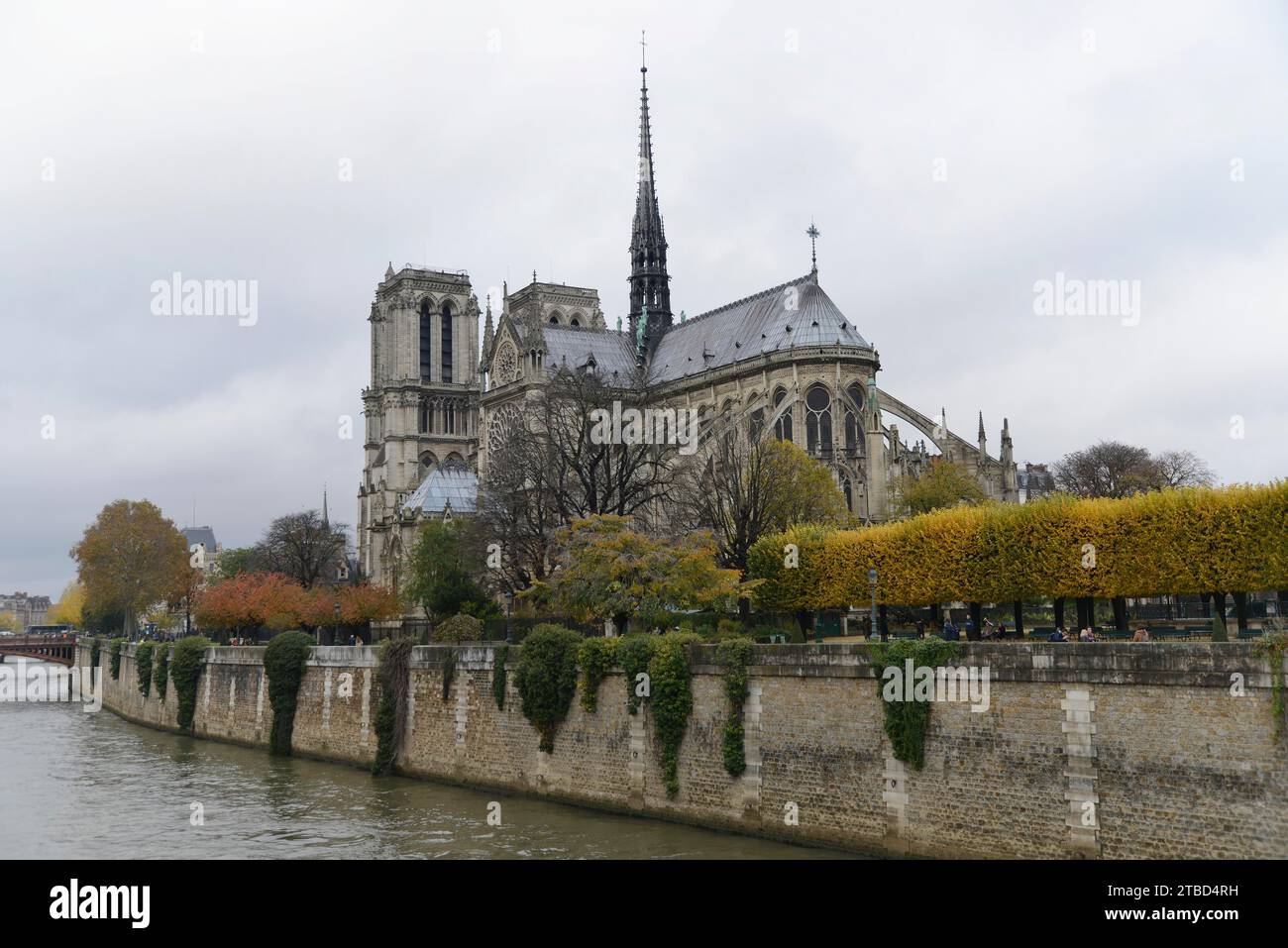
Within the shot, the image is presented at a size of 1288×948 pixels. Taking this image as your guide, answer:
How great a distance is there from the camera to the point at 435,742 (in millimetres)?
36594

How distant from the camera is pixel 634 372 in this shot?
82.7 metres

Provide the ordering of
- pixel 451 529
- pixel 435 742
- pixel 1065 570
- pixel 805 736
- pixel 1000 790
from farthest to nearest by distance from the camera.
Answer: pixel 451 529, pixel 435 742, pixel 1065 570, pixel 805 736, pixel 1000 790

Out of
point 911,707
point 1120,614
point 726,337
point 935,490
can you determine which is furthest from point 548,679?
point 726,337

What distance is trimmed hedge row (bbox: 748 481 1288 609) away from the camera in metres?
26.0

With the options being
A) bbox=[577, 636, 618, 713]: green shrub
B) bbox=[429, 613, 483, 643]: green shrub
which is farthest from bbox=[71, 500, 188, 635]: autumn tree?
bbox=[577, 636, 618, 713]: green shrub

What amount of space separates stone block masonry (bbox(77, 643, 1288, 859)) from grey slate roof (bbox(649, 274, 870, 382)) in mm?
41252

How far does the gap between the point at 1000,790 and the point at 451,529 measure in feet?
120

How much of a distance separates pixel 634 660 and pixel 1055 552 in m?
10.1

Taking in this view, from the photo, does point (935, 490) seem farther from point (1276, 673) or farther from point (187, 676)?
point (1276, 673)

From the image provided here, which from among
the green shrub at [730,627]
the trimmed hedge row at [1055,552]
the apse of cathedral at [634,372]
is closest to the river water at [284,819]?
the green shrub at [730,627]

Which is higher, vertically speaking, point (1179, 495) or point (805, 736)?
point (1179, 495)

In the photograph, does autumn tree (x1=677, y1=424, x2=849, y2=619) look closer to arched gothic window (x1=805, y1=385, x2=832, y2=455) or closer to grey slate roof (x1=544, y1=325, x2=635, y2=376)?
arched gothic window (x1=805, y1=385, x2=832, y2=455)
